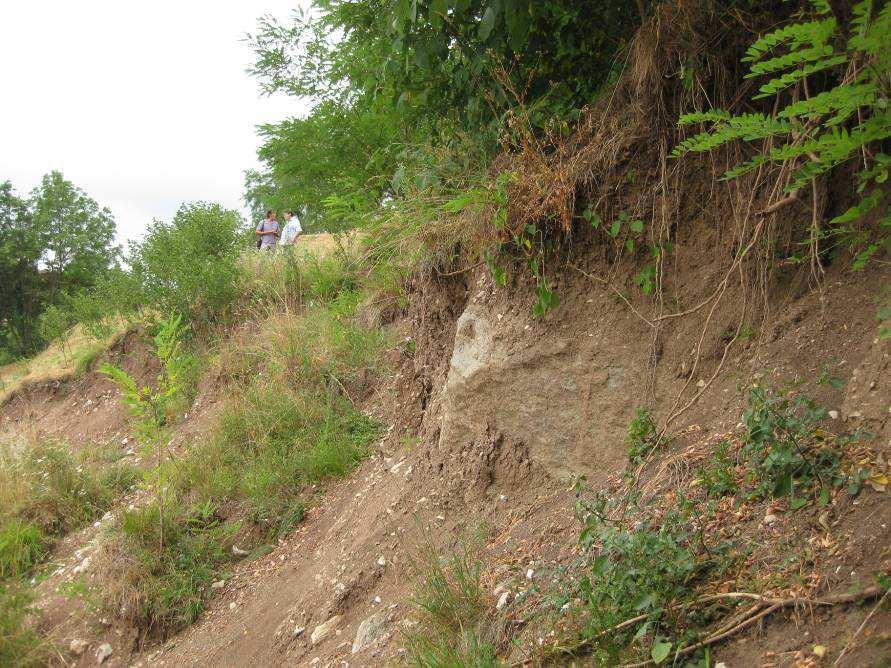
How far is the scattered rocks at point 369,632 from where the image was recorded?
3.67 metres

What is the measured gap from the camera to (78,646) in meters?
→ 5.12

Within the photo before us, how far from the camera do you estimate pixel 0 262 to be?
23.1m

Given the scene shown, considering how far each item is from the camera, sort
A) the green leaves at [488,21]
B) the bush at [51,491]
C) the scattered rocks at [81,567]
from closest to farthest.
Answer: the green leaves at [488,21] → the scattered rocks at [81,567] → the bush at [51,491]

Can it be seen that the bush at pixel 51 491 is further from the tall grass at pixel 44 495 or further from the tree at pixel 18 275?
the tree at pixel 18 275

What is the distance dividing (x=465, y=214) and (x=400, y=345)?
2.59 m

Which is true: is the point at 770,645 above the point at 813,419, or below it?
below

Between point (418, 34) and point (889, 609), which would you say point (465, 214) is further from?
point (889, 609)

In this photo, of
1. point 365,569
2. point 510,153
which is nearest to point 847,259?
point 510,153

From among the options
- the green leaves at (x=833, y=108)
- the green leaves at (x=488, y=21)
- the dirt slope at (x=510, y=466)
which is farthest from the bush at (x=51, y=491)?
the green leaves at (x=833, y=108)

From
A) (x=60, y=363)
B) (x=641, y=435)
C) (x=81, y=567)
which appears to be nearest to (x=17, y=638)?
(x=81, y=567)

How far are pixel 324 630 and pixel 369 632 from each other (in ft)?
1.86

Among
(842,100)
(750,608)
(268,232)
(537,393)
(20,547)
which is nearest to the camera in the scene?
(750,608)

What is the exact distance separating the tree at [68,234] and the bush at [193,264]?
1575 cm

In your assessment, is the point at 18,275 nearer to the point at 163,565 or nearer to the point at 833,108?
the point at 163,565
